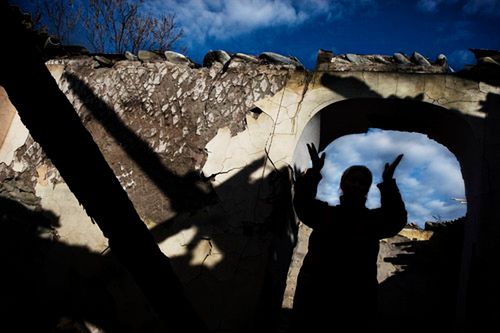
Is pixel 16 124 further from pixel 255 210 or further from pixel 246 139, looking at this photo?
pixel 255 210

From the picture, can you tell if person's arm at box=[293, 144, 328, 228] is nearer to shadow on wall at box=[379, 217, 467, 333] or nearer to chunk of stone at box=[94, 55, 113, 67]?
chunk of stone at box=[94, 55, 113, 67]

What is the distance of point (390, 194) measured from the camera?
73.5 inches

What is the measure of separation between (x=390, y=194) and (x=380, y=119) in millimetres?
1896

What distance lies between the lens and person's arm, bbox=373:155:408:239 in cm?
184

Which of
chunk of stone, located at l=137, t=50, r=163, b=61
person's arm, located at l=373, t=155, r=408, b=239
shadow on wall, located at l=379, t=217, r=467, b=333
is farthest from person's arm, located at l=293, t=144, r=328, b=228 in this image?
shadow on wall, located at l=379, t=217, r=467, b=333

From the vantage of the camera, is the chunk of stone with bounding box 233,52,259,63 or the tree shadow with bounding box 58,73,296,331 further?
the chunk of stone with bounding box 233,52,259,63

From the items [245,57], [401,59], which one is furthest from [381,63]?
[245,57]

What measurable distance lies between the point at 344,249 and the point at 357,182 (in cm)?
38

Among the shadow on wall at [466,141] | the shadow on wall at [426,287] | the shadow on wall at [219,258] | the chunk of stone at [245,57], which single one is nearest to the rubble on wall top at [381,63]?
the shadow on wall at [466,141]

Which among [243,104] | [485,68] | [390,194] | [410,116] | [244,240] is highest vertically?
[485,68]

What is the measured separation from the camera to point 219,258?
2.82 metres

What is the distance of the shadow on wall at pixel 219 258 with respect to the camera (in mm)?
2645

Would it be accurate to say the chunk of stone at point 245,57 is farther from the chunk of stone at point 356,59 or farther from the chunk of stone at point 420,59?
the chunk of stone at point 420,59

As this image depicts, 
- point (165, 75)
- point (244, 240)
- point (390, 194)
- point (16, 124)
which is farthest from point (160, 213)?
point (16, 124)
